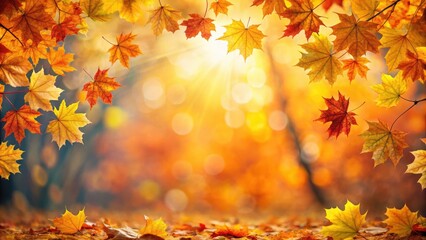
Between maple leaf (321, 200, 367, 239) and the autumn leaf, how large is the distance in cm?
219

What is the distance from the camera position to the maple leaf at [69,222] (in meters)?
2.65

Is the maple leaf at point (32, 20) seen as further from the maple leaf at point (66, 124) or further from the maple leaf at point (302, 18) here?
the maple leaf at point (302, 18)

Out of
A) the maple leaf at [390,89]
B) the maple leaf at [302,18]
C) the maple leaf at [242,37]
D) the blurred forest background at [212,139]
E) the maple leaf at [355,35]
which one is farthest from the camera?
the blurred forest background at [212,139]

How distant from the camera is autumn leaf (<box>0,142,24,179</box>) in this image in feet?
8.75

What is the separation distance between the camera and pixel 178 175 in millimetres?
25172

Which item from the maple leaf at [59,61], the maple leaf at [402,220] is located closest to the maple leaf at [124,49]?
the maple leaf at [59,61]

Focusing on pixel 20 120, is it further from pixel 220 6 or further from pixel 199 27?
pixel 220 6

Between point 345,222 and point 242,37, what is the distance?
1452 millimetres

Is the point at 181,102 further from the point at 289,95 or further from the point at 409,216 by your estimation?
the point at 409,216

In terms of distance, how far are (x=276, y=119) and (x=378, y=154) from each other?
593 inches

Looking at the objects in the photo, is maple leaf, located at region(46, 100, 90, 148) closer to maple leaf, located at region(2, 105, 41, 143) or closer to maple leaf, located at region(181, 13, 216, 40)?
maple leaf, located at region(2, 105, 41, 143)

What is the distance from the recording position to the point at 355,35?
2.31 m

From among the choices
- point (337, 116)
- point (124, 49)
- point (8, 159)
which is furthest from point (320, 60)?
point (8, 159)

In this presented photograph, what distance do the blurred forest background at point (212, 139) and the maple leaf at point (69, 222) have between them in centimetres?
681
